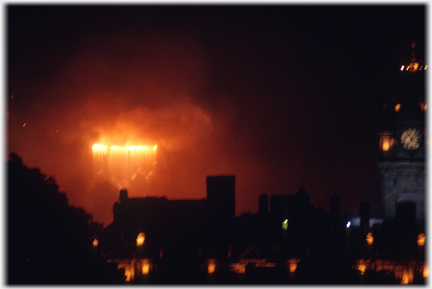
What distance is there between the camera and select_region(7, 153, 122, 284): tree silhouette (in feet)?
79.1

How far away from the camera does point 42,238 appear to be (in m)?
27.4

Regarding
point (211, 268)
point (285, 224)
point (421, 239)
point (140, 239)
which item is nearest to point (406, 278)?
point (421, 239)

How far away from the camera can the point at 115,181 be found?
4675cm

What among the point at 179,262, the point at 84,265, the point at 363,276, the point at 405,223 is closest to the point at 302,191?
the point at 405,223

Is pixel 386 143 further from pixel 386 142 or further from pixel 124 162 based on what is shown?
pixel 124 162

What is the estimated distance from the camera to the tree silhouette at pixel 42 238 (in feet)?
79.1

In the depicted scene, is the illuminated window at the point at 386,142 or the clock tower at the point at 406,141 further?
the illuminated window at the point at 386,142

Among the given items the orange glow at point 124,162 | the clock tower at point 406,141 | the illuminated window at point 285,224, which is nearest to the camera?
the illuminated window at point 285,224

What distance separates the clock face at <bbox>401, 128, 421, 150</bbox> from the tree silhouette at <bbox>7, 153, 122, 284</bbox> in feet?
113

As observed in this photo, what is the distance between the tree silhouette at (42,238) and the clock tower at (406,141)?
33343mm

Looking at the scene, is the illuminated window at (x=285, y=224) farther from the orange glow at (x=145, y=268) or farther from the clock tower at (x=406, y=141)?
the clock tower at (x=406, y=141)

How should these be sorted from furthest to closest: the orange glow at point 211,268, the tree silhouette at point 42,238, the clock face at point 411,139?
1. the clock face at point 411,139
2. the orange glow at point 211,268
3. the tree silhouette at point 42,238

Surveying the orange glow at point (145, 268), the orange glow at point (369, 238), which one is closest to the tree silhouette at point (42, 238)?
the orange glow at point (145, 268)

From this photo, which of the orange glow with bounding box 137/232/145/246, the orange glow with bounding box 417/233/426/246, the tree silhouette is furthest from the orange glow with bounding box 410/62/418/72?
the tree silhouette
